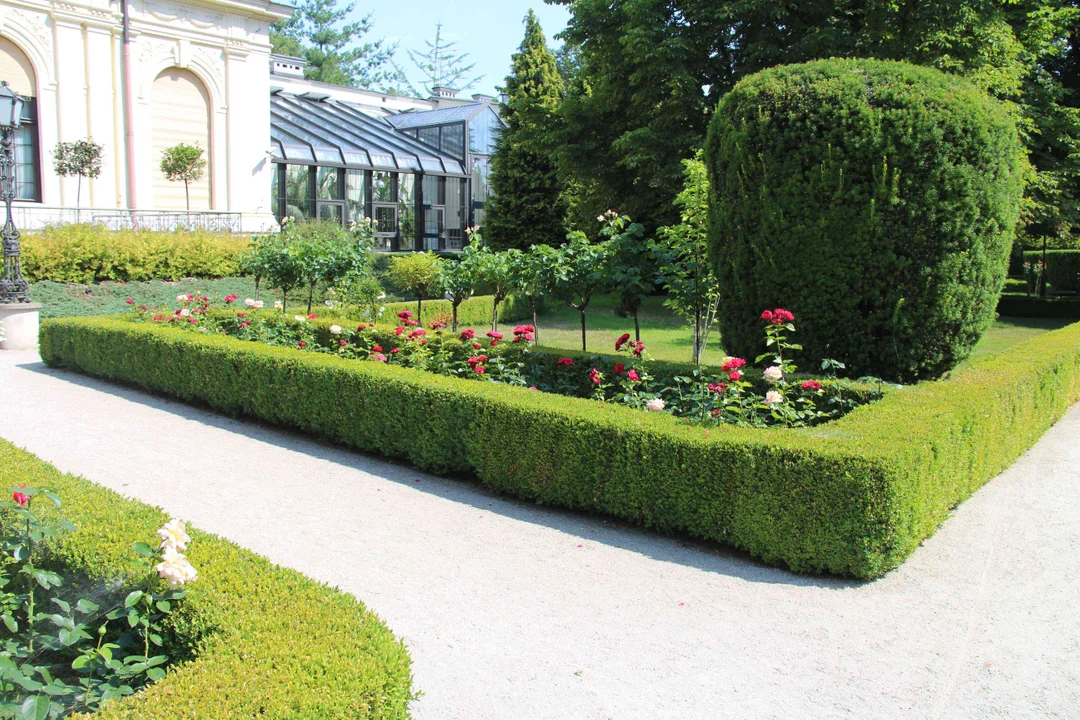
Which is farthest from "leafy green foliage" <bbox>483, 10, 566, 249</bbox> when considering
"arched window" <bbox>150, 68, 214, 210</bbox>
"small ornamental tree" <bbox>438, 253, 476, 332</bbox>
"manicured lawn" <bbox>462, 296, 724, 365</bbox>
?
"small ornamental tree" <bbox>438, 253, 476, 332</bbox>

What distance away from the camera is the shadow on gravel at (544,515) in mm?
4602

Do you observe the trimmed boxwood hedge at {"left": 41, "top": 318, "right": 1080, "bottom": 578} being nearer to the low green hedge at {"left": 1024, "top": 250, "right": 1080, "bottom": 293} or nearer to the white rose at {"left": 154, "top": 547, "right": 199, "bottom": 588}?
the white rose at {"left": 154, "top": 547, "right": 199, "bottom": 588}

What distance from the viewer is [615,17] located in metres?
17.6

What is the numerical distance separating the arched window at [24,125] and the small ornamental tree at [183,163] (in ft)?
9.10

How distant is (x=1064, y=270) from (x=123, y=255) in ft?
84.2

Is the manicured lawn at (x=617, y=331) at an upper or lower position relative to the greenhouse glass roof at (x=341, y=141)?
lower

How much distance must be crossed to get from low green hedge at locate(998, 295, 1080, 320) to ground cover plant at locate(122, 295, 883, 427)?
1677 cm

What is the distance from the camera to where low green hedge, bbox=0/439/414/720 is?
2.42 meters

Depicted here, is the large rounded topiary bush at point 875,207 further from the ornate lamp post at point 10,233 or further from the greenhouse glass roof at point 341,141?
the greenhouse glass roof at point 341,141

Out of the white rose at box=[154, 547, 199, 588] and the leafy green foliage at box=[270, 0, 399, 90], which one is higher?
the leafy green foliage at box=[270, 0, 399, 90]

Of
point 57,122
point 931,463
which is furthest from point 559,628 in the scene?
point 57,122

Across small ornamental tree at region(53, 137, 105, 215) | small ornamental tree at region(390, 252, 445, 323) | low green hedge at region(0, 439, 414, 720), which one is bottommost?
low green hedge at region(0, 439, 414, 720)

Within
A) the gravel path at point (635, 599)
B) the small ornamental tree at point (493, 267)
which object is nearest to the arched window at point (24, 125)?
the small ornamental tree at point (493, 267)

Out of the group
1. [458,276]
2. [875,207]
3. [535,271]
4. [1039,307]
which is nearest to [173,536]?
[875,207]
